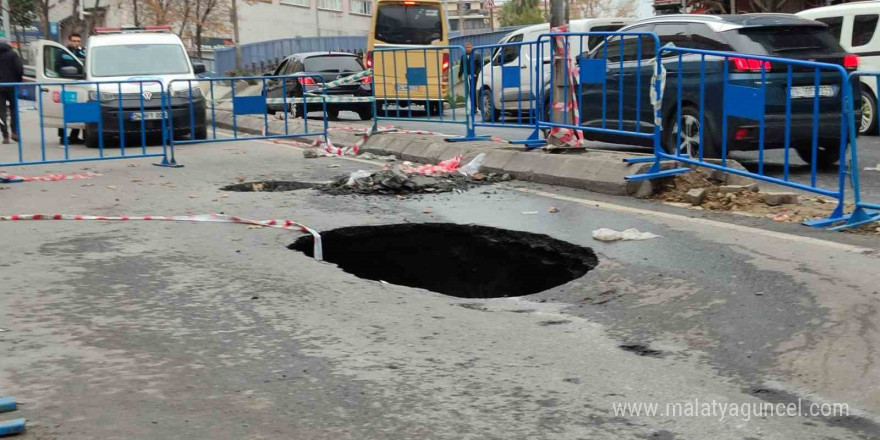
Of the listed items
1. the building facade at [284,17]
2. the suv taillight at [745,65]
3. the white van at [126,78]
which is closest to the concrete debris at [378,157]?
the white van at [126,78]

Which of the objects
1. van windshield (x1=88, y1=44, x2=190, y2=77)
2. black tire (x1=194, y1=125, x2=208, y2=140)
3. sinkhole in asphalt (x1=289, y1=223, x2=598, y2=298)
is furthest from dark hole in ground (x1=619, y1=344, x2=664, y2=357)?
van windshield (x1=88, y1=44, x2=190, y2=77)

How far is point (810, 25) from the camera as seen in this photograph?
10.7 metres

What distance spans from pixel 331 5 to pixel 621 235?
72048 mm

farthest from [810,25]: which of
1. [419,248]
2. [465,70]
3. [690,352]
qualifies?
[690,352]

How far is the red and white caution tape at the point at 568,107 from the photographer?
33.8ft

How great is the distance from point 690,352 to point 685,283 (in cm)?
115

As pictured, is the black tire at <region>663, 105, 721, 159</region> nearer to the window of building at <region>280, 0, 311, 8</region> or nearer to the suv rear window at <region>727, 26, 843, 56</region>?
the suv rear window at <region>727, 26, 843, 56</region>

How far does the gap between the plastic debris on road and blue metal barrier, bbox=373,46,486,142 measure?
6.10 meters

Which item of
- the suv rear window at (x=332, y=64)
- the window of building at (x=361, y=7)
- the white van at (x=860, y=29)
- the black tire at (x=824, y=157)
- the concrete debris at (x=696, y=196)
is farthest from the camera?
the window of building at (x=361, y=7)

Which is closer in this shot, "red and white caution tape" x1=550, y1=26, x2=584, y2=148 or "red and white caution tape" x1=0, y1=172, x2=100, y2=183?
"red and white caution tape" x1=550, y1=26, x2=584, y2=148

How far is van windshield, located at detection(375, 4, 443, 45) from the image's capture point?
Result: 26359 mm

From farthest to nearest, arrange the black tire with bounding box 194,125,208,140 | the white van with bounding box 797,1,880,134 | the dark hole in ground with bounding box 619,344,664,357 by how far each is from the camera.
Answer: the white van with bounding box 797,1,880,134 → the black tire with bounding box 194,125,208,140 → the dark hole in ground with bounding box 619,344,664,357

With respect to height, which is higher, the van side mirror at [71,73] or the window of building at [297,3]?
the window of building at [297,3]

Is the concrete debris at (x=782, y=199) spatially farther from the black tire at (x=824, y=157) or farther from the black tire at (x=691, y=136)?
the black tire at (x=824, y=157)
